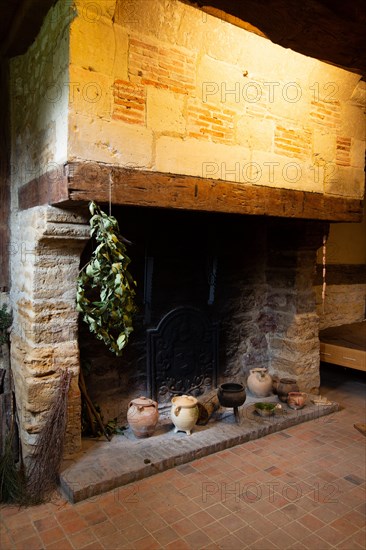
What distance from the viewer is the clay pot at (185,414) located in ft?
11.9

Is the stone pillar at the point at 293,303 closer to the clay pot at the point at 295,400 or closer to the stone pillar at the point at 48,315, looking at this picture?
the clay pot at the point at 295,400

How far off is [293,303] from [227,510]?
2.47 m

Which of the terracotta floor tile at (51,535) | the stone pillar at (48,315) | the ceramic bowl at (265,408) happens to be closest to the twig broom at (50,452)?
the stone pillar at (48,315)

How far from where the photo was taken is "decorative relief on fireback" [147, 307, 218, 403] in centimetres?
409

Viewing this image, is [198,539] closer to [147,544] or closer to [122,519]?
[147,544]

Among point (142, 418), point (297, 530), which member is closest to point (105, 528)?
point (142, 418)

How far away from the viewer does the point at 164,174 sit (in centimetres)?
303

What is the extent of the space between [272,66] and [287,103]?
34cm

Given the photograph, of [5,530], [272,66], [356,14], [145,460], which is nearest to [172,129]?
[272,66]

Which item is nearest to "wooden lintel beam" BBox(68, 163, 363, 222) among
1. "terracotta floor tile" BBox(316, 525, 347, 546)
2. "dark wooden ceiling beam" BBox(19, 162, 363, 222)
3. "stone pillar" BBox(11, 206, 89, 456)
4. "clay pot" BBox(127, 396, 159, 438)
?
"dark wooden ceiling beam" BBox(19, 162, 363, 222)

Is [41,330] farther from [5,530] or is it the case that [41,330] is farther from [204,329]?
[204,329]

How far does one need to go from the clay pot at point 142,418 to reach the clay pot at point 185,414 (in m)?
0.18

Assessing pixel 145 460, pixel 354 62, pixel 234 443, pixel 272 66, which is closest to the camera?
pixel 145 460

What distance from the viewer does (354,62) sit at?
4367mm
